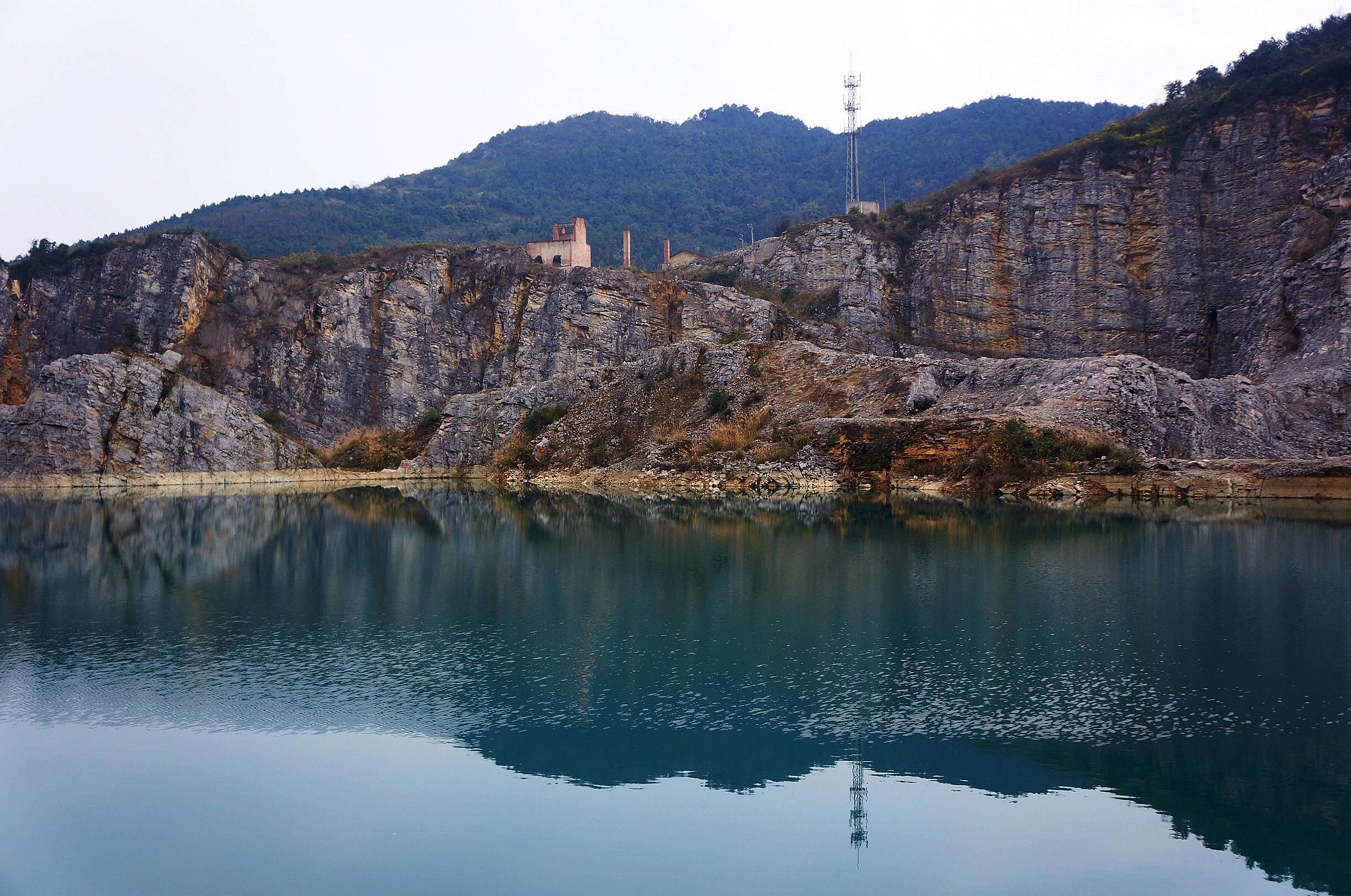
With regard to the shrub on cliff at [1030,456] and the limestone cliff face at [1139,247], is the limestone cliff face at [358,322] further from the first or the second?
the shrub on cliff at [1030,456]

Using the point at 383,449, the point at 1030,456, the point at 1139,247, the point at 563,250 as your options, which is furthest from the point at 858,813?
the point at 563,250

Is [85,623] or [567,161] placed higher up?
[567,161]

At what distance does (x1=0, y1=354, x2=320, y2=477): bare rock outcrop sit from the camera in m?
60.6

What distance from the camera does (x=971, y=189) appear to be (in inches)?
3145

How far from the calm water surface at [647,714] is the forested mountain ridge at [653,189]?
107 meters

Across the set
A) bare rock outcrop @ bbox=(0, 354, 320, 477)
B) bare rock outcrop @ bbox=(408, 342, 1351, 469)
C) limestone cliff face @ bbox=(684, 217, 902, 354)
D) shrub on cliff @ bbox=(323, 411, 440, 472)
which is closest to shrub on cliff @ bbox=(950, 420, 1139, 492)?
bare rock outcrop @ bbox=(408, 342, 1351, 469)

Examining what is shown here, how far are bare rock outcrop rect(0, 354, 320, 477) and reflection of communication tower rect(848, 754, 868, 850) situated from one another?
63496 millimetres

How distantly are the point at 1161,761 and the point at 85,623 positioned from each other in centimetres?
1670

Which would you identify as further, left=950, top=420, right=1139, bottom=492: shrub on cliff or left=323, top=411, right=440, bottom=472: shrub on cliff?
left=323, top=411, right=440, bottom=472: shrub on cliff

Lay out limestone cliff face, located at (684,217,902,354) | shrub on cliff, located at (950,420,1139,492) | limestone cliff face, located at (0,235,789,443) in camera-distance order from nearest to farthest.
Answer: shrub on cliff, located at (950,420,1139,492) → limestone cliff face, located at (0,235,789,443) → limestone cliff face, located at (684,217,902,354)

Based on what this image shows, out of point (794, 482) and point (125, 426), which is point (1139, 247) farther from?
point (125, 426)

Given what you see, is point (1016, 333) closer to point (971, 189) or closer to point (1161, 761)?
point (971, 189)

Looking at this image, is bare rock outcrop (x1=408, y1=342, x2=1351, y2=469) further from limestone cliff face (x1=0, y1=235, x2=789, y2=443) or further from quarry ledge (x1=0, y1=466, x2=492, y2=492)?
limestone cliff face (x1=0, y1=235, x2=789, y2=443)

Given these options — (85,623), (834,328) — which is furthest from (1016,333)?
(85,623)
